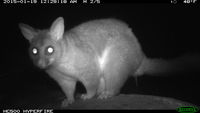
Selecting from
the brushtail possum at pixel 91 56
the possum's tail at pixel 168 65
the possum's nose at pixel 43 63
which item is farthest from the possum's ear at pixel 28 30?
the possum's tail at pixel 168 65

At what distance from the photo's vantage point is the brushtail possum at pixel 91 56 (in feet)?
17.0

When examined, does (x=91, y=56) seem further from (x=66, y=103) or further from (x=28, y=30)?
(x=28, y=30)

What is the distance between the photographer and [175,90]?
7488mm

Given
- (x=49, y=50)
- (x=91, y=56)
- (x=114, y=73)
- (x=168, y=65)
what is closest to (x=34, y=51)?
(x=49, y=50)

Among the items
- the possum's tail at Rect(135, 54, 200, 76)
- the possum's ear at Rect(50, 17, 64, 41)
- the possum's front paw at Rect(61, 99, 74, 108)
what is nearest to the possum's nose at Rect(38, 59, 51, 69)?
the possum's ear at Rect(50, 17, 64, 41)

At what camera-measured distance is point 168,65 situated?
6.10 meters

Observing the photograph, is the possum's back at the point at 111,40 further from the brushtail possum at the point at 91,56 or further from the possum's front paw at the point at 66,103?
the possum's front paw at the point at 66,103

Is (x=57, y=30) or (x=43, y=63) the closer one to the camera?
(x=43, y=63)

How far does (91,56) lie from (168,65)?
1466mm

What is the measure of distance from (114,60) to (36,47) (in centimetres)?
136

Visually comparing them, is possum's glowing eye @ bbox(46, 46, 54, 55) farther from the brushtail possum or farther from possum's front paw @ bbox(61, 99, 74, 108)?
possum's front paw @ bbox(61, 99, 74, 108)

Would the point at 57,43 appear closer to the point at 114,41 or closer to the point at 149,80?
the point at 114,41

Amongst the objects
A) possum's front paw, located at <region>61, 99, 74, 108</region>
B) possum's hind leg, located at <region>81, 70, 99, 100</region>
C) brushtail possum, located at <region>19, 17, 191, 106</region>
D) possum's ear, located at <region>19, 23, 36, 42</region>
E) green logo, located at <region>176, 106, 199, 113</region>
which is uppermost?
possum's ear, located at <region>19, 23, 36, 42</region>

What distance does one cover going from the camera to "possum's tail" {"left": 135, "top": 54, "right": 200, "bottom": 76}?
5.91 metres
